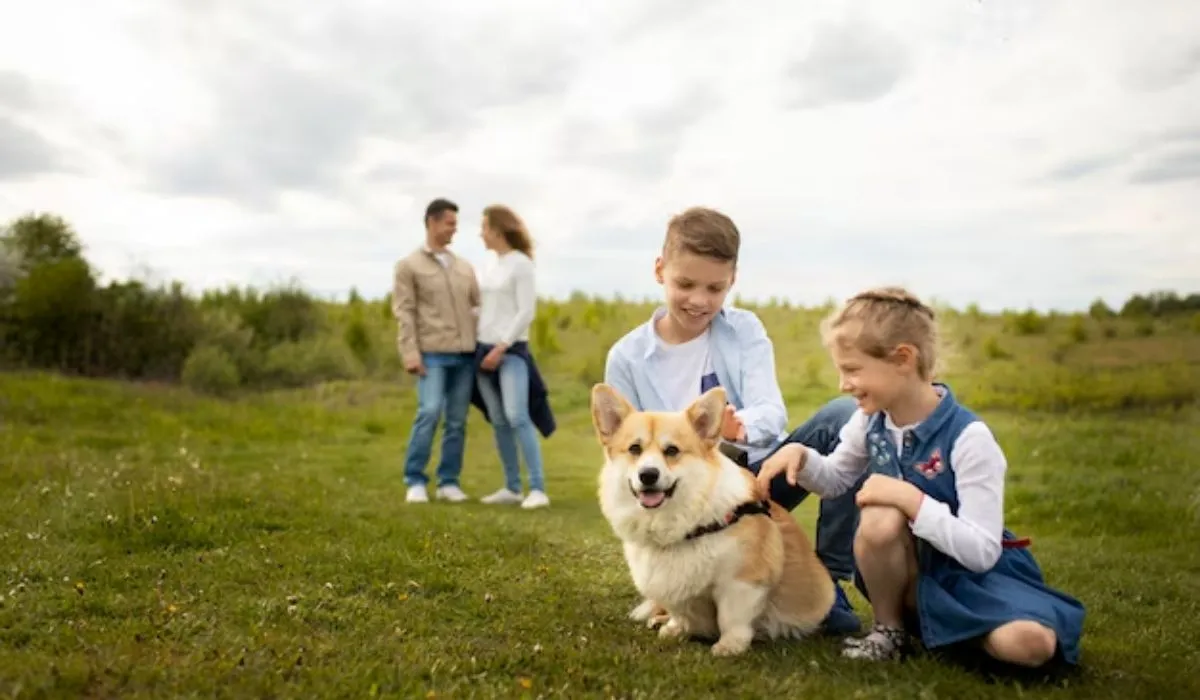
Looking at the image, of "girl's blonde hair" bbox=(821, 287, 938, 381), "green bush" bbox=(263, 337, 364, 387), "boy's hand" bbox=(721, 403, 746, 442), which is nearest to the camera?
"girl's blonde hair" bbox=(821, 287, 938, 381)

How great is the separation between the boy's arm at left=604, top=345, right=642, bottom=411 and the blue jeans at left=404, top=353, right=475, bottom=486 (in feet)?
15.6

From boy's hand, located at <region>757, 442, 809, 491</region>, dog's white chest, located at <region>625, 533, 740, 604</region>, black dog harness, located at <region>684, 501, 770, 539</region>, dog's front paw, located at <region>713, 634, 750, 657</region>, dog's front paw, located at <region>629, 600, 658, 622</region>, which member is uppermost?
boy's hand, located at <region>757, 442, 809, 491</region>

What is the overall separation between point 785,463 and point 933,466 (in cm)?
63

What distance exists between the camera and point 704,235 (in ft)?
15.5

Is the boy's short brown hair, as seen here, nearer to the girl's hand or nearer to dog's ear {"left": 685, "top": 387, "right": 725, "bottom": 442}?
dog's ear {"left": 685, "top": 387, "right": 725, "bottom": 442}

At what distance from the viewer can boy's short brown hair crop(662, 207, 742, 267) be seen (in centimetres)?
472

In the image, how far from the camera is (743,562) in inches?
168

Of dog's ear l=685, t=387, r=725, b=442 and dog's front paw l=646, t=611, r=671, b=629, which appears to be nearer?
dog's ear l=685, t=387, r=725, b=442

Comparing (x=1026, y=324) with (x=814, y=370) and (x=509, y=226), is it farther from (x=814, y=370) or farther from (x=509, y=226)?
(x=509, y=226)

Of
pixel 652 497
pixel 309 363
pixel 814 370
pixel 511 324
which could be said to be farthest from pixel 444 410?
pixel 309 363

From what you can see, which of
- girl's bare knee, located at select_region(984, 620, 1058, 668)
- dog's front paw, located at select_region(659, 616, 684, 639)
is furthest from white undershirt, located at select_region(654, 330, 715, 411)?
girl's bare knee, located at select_region(984, 620, 1058, 668)

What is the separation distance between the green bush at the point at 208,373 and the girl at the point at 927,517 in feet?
50.6

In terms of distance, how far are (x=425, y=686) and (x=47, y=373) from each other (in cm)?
1582

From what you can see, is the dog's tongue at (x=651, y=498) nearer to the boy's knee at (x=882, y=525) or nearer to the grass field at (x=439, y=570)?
the grass field at (x=439, y=570)
